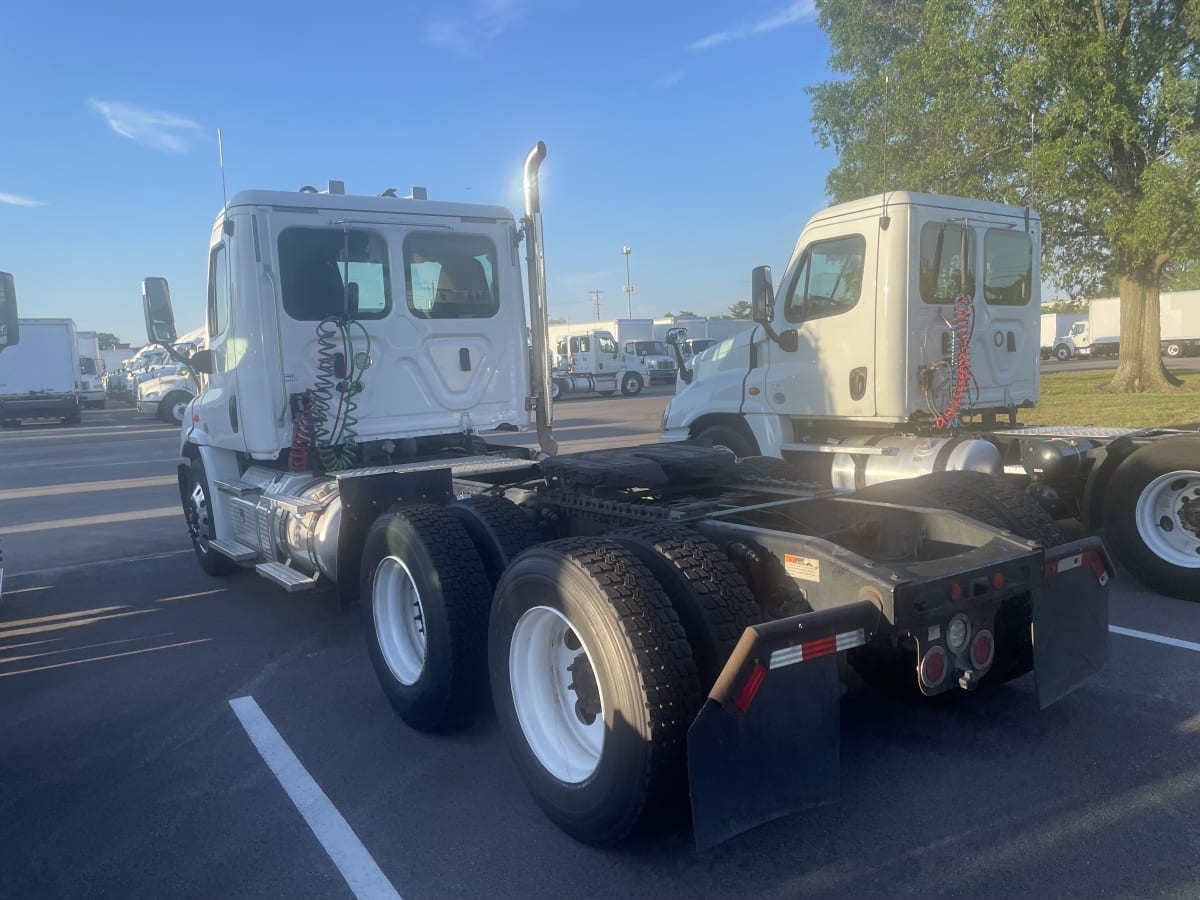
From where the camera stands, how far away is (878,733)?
13.8ft

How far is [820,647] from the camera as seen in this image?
290 centimetres

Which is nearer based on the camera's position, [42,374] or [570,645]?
[570,645]

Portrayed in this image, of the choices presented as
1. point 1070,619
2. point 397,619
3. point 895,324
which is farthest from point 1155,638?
point 397,619

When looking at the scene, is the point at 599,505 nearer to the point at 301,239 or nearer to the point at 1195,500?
the point at 301,239

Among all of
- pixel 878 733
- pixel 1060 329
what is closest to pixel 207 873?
pixel 878 733

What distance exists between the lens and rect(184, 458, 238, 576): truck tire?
7500 millimetres

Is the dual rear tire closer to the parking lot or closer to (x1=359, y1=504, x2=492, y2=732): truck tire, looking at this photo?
(x1=359, y1=504, x2=492, y2=732): truck tire

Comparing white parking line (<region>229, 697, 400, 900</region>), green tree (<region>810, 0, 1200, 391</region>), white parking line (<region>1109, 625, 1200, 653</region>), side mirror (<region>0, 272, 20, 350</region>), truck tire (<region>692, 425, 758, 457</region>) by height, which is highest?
green tree (<region>810, 0, 1200, 391</region>)

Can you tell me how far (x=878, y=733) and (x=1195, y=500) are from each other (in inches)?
127

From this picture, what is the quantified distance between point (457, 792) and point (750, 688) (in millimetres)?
1607

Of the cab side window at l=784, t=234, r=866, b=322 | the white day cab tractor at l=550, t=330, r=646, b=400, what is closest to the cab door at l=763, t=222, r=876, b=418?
the cab side window at l=784, t=234, r=866, b=322

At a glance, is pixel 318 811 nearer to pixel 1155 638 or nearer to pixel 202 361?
pixel 1155 638

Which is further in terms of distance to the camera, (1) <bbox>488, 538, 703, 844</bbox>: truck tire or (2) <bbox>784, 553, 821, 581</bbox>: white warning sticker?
(2) <bbox>784, 553, 821, 581</bbox>: white warning sticker

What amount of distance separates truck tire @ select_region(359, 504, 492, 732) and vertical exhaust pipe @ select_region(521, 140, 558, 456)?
2144mm
